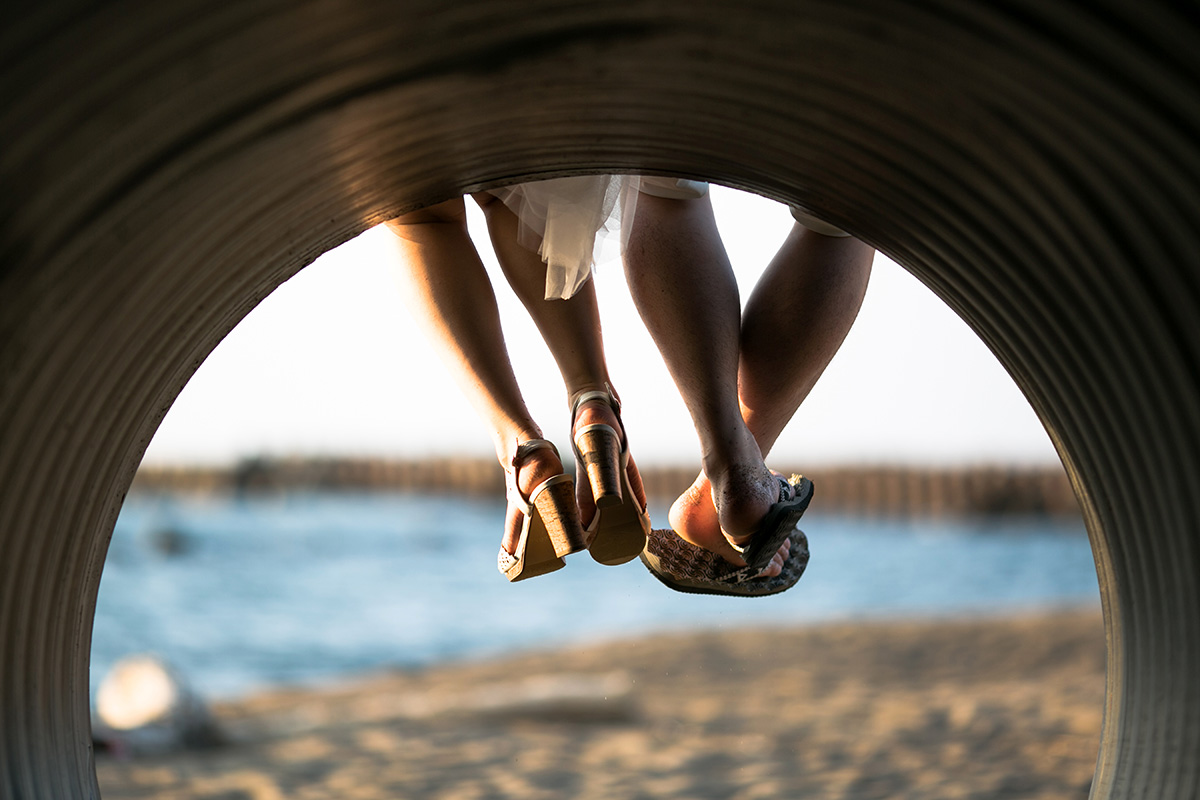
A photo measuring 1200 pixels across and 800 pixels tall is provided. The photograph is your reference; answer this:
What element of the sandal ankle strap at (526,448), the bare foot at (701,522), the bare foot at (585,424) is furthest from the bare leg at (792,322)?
the sandal ankle strap at (526,448)

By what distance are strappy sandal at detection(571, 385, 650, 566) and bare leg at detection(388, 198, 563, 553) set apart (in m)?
0.11

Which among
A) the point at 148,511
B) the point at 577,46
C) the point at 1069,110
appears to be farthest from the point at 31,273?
the point at 148,511

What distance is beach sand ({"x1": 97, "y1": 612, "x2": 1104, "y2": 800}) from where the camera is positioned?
682 centimetres

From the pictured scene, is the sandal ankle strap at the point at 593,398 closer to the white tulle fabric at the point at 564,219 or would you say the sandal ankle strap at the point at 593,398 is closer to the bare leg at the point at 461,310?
the bare leg at the point at 461,310

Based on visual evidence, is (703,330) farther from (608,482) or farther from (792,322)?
(608,482)

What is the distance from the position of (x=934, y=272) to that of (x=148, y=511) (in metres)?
34.6

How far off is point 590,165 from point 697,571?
1244 millimetres

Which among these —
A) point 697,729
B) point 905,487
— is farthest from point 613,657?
point 905,487

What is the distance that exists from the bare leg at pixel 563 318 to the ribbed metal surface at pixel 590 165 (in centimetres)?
47

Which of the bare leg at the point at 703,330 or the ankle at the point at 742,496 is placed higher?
the bare leg at the point at 703,330

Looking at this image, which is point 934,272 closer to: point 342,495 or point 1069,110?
point 1069,110

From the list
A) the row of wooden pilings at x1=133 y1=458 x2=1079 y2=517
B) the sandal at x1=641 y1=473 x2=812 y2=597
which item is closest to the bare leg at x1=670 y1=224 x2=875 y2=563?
the sandal at x1=641 y1=473 x2=812 y2=597

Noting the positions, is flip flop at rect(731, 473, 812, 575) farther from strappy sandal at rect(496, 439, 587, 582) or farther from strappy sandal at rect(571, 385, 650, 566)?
strappy sandal at rect(496, 439, 587, 582)

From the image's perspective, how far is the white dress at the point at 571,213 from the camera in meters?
2.65
